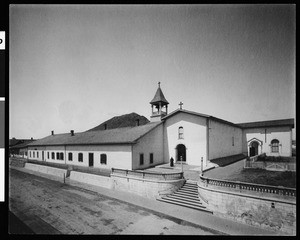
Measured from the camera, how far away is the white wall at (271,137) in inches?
812

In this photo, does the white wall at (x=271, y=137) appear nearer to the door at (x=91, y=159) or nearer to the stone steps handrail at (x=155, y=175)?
the stone steps handrail at (x=155, y=175)

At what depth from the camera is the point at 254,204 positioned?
8.09m

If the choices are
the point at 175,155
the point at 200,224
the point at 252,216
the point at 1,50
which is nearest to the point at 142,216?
the point at 200,224

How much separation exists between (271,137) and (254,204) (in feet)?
58.5

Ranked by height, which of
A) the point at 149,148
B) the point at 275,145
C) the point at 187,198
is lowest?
the point at 187,198

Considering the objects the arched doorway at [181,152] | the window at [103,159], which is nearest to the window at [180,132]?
the arched doorway at [181,152]

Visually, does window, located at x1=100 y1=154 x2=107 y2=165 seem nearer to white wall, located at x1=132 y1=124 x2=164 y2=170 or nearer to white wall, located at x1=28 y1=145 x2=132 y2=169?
white wall, located at x1=28 y1=145 x2=132 y2=169

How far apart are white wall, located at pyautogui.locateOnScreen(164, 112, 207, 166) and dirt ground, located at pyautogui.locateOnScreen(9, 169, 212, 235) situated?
29.0ft

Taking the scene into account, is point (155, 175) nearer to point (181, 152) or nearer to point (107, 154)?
point (181, 152)

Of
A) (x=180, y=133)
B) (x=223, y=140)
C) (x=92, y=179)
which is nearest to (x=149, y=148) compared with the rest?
(x=180, y=133)

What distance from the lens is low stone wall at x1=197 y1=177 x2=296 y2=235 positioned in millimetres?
7438

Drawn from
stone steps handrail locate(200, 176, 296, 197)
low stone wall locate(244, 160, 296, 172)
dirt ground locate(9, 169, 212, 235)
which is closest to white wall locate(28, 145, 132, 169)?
dirt ground locate(9, 169, 212, 235)
